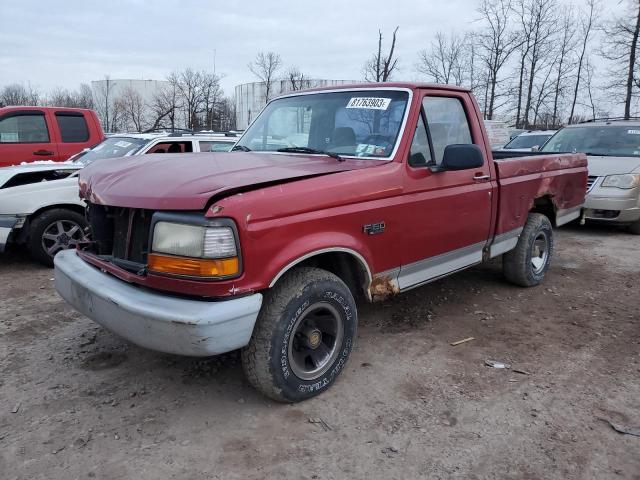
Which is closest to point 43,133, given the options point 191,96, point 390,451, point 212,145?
point 212,145

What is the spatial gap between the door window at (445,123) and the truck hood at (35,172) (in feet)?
15.1

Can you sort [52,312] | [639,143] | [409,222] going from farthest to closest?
[639,143]
[52,312]
[409,222]

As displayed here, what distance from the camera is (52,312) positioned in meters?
4.60

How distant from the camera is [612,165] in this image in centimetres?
835

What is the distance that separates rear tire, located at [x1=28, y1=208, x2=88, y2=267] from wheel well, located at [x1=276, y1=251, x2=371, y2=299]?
353 centimetres

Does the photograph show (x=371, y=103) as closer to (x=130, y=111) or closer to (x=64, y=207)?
(x=64, y=207)

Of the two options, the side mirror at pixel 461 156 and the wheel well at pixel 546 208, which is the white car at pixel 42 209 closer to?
the side mirror at pixel 461 156

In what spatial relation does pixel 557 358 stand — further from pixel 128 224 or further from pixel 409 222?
pixel 128 224

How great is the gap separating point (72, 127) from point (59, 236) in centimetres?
397

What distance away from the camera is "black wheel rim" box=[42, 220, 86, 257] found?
5844mm

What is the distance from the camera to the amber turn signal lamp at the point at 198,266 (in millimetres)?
2594

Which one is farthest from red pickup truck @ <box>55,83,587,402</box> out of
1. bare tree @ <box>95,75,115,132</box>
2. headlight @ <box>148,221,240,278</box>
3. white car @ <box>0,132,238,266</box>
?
bare tree @ <box>95,75,115,132</box>

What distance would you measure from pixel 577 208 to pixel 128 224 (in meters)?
5.37

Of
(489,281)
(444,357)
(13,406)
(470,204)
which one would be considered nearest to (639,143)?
(489,281)
